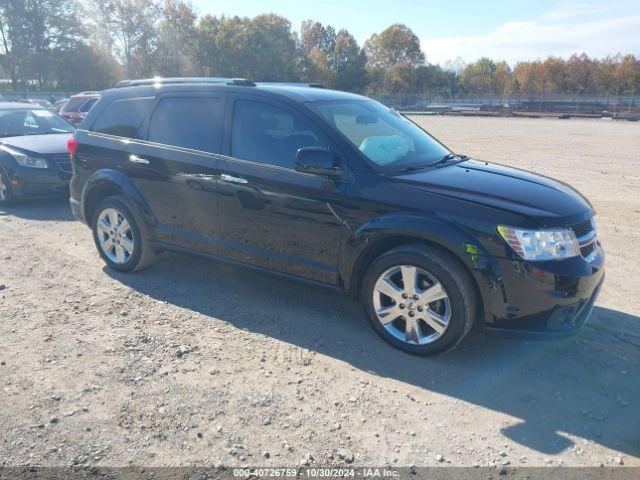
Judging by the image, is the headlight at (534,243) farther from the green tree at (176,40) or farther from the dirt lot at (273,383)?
the green tree at (176,40)

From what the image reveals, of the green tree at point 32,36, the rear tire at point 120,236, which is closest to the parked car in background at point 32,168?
the rear tire at point 120,236

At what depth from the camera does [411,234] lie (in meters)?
3.88

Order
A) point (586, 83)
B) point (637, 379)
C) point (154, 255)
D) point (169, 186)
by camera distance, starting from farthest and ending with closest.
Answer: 1. point (586, 83)
2. point (154, 255)
3. point (169, 186)
4. point (637, 379)

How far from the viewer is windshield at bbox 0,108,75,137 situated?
31.8ft

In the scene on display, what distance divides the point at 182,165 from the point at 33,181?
4707 millimetres

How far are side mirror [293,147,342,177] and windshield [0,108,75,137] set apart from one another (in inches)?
295

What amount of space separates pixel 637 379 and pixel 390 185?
214 cm

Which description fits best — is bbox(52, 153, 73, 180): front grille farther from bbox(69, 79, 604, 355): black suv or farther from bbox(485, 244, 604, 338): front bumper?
bbox(485, 244, 604, 338): front bumper

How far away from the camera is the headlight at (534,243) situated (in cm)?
360

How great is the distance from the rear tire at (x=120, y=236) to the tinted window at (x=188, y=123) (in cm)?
81

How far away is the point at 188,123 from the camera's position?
16.8ft

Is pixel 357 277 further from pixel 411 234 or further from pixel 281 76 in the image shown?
pixel 281 76

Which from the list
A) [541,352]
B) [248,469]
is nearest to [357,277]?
[541,352]

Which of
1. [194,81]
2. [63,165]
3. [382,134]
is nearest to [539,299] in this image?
[382,134]
